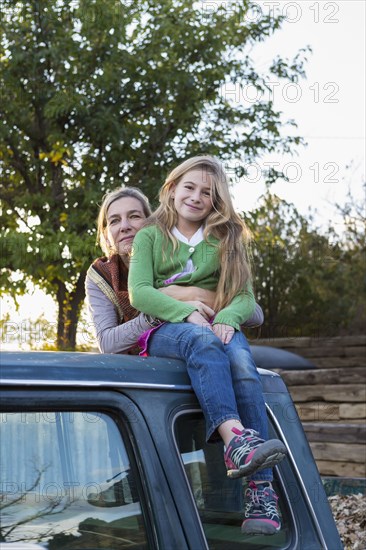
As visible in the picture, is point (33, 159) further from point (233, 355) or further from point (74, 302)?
point (233, 355)

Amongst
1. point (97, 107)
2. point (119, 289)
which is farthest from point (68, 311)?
point (119, 289)

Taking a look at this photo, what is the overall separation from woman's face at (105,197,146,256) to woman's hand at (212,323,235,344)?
0.90 metres

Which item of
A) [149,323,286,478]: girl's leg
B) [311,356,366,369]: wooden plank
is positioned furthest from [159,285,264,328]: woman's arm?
[311,356,366,369]: wooden plank

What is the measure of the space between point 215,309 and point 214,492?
0.95 m

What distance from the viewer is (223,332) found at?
2955 millimetres

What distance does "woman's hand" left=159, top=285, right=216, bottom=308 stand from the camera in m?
3.31

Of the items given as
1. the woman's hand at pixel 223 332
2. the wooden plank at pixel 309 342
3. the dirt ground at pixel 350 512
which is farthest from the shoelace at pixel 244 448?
the wooden plank at pixel 309 342

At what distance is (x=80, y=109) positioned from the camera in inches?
544

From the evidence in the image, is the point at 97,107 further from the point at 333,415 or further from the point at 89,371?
the point at 89,371

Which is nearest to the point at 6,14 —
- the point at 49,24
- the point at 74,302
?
the point at 49,24

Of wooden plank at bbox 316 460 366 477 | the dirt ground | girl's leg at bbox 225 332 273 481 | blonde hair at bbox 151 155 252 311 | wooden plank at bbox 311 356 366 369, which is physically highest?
wooden plank at bbox 311 356 366 369

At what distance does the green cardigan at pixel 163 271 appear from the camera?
10.5 ft

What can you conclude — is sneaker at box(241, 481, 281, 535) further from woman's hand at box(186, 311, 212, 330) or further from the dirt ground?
the dirt ground

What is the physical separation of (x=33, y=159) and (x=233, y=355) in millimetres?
13098
